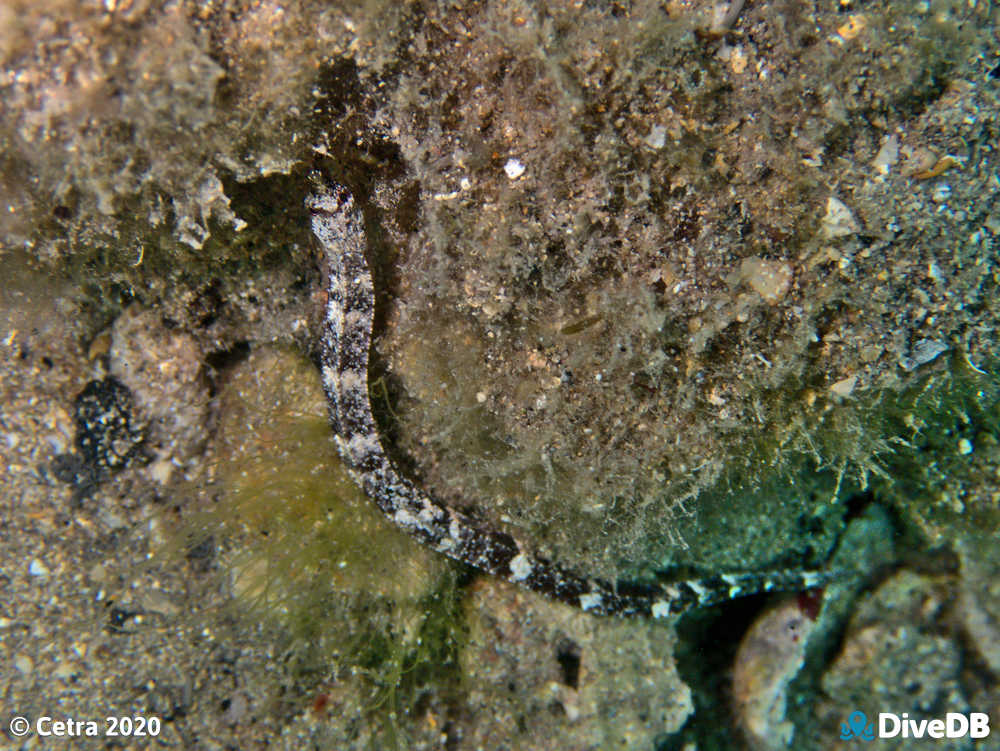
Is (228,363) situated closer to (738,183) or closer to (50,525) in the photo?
(50,525)

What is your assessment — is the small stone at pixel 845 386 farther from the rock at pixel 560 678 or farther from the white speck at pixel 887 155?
the rock at pixel 560 678

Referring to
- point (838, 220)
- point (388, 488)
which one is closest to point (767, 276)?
point (838, 220)

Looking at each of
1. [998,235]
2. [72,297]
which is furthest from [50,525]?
[998,235]

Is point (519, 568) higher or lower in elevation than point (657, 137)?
lower

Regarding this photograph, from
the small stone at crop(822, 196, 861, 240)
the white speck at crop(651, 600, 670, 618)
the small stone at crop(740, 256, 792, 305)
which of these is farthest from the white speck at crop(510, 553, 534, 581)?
the small stone at crop(822, 196, 861, 240)

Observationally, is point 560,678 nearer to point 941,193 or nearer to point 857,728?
point 857,728

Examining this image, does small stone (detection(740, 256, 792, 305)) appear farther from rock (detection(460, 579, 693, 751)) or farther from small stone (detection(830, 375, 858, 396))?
rock (detection(460, 579, 693, 751))

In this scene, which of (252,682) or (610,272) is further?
(252,682)
